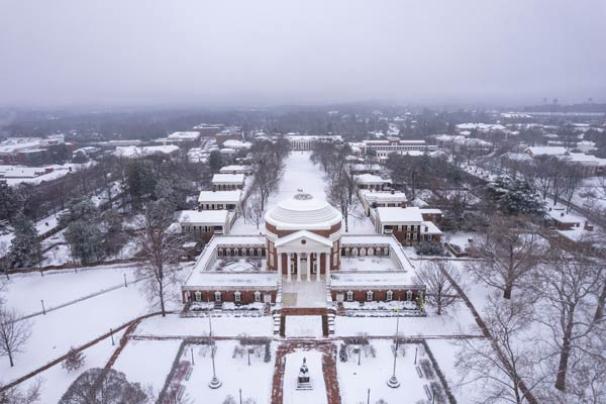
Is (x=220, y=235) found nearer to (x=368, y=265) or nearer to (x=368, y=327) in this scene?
(x=368, y=265)

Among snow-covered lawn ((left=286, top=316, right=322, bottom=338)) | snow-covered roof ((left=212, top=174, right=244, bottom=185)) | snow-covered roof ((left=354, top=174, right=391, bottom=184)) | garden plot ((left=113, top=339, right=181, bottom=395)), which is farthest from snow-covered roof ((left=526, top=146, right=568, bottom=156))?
garden plot ((left=113, top=339, right=181, bottom=395))

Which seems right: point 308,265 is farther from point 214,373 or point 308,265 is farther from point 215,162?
point 215,162

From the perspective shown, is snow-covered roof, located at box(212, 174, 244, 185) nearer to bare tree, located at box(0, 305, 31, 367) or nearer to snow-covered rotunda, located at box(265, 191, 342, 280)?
snow-covered rotunda, located at box(265, 191, 342, 280)

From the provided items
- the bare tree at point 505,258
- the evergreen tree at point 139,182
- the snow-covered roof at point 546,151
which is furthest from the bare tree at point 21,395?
the snow-covered roof at point 546,151

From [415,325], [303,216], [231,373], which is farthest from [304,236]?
[231,373]

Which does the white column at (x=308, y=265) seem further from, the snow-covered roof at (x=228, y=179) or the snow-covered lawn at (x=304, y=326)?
the snow-covered roof at (x=228, y=179)
